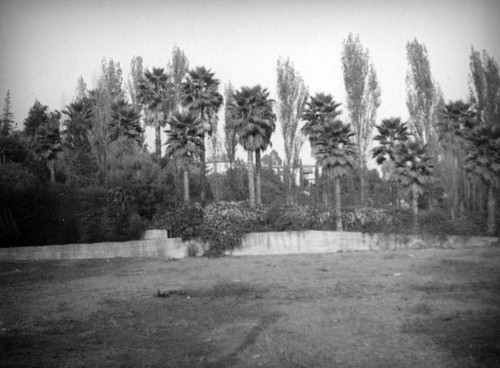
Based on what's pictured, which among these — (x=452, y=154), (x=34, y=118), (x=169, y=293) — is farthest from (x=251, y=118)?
(x=34, y=118)

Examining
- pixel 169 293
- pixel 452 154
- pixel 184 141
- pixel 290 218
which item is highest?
pixel 184 141

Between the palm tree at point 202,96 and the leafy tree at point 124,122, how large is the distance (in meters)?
5.49

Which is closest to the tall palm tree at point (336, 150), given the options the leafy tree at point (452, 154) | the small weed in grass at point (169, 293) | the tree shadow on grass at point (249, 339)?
the leafy tree at point (452, 154)

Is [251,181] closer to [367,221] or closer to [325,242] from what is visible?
[325,242]

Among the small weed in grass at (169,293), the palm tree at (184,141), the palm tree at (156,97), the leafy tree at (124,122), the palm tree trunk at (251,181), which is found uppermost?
the palm tree at (156,97)

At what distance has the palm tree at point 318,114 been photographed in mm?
32219

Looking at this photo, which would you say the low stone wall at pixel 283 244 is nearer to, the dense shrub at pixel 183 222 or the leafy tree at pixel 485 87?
the dense shrub at pixel 183 222

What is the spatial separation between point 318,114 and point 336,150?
15.4 feet

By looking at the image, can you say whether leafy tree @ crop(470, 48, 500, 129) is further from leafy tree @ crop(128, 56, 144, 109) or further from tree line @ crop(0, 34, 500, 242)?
leafy tree @ crop(128, 56, 144, 109)

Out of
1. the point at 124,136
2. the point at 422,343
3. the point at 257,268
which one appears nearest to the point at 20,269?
the point at 257,268

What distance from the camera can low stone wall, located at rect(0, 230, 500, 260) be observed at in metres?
24.9

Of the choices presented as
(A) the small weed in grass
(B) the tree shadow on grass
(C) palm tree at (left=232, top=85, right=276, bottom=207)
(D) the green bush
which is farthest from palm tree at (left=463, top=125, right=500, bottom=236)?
(B) the tree shadow on grass

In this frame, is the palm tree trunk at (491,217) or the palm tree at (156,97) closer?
the palm tree trunk at (491,217)

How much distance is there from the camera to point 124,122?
3678 cm
